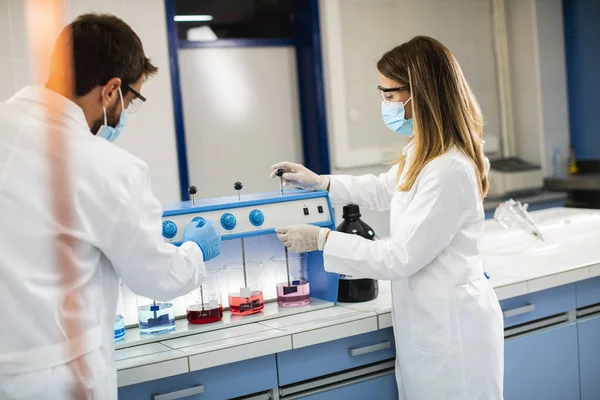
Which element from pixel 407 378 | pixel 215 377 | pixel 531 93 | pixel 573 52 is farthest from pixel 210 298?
pixel 573 52

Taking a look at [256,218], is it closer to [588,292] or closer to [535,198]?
[588,292]

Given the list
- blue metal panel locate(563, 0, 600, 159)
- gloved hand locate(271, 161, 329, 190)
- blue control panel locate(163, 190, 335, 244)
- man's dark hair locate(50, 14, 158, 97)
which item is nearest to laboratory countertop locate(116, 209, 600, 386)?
blue control panel locate(163, 190, 335, 244)

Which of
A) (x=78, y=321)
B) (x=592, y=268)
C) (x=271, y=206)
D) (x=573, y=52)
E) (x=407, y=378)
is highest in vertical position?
(x=573, y=52)

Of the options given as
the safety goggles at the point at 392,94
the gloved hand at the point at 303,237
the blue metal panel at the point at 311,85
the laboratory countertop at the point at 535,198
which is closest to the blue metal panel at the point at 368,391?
the gloved hand at the point at 303,237

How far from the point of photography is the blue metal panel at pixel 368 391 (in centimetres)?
187

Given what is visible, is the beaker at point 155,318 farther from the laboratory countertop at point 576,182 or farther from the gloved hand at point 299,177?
the laboratory countertop at point 576,182

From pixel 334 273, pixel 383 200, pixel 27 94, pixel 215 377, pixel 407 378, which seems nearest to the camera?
pixel 27 94

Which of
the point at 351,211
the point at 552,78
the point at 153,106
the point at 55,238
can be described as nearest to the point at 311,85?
the point at 153,106

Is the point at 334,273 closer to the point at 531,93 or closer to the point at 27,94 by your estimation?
the point at 27,94

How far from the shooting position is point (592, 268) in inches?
92.4

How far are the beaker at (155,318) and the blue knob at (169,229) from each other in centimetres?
21

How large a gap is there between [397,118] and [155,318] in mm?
872

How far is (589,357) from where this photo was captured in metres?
2.43

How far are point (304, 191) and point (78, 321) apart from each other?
0.92 m
